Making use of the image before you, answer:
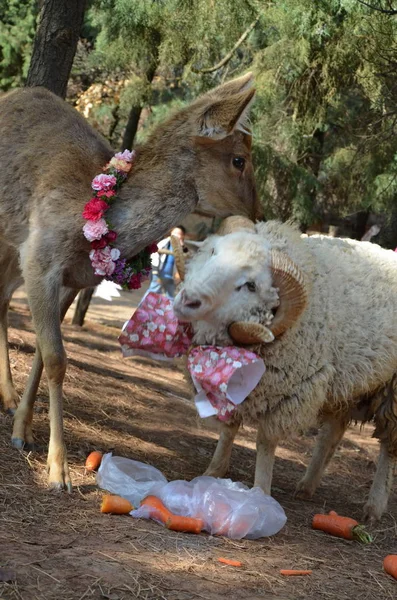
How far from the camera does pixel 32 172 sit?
5355 millimetres

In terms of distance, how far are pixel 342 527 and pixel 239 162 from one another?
2.45 metres

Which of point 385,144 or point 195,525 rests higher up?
point 385,144

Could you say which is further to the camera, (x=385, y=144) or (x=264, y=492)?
(x=385, y=144)

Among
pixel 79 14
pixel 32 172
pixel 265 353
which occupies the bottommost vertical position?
pixel 265 353

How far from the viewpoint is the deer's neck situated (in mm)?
5102

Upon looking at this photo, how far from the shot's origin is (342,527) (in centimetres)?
492

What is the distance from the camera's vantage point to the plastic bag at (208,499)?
4441 mm

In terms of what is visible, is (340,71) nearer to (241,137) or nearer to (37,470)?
(241,137)

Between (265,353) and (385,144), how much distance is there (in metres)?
6.00

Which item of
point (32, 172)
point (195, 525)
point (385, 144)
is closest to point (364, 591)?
point (195, 525)

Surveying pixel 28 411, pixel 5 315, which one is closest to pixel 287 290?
pixel 28 411

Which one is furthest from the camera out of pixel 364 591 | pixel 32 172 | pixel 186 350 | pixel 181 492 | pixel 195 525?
pixel 32 172

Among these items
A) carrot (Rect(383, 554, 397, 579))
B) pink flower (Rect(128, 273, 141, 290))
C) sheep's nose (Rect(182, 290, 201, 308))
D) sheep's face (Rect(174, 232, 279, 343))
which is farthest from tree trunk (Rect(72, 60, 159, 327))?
carrot (Rect(383, 554, 397, 579))

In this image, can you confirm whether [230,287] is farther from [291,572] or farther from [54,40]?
[54,40]
